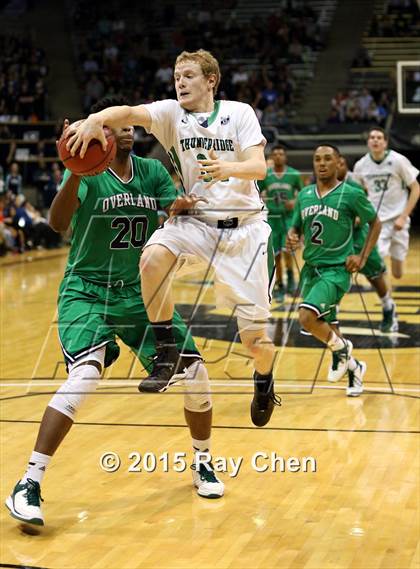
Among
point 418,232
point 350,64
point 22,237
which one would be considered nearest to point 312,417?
point 22,237

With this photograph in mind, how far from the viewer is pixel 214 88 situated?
4332mm

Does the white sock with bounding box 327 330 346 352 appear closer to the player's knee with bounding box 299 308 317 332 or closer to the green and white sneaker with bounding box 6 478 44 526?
the player's knee with bounding box 299 308 317 332

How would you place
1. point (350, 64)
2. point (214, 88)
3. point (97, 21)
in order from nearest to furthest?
point (214, 88) < point (350, 64) < point (97, 21)

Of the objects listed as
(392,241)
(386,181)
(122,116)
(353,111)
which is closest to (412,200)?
(386,181)

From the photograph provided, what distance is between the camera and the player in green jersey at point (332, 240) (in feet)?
24.7

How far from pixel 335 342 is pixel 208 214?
3.27 meters

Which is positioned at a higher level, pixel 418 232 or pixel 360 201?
pixel 360 201

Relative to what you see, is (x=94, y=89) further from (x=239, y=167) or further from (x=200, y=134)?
(x=239, y=167)

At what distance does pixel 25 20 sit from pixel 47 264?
13.3m

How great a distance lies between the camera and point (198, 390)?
542 centimetres

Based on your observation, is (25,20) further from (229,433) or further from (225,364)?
(229,433)

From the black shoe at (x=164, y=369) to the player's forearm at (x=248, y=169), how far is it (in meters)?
1.01

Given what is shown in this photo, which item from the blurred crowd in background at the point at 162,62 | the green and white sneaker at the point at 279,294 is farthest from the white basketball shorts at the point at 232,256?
the blurred crowd in background at the point at 162,62

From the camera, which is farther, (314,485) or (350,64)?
(350,64)
